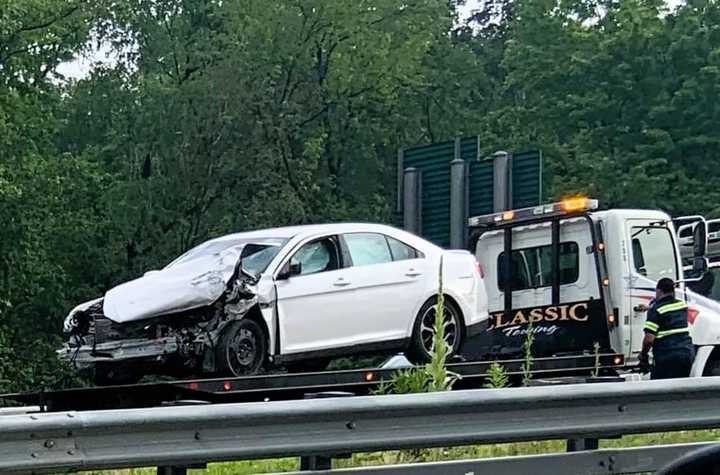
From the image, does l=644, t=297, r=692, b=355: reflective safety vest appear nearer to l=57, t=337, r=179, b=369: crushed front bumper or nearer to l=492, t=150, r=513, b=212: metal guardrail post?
l=57, t=337, r=179, b=369: crushed front bumper

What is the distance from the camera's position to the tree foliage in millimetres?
27359

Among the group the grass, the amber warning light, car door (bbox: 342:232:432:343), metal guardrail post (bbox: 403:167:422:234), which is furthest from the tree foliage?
the grass

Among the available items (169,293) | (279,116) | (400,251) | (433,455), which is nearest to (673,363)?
(400,251)

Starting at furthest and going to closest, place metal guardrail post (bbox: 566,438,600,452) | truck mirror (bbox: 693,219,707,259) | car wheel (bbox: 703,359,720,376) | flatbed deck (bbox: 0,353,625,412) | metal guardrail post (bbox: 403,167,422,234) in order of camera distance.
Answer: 1. metal guardrail post (bbox: 403,167,422,234)
2. truck mirror (bbox: 693,219,707,259)
3. car wheel (bbox: 703,359,720,376)
4. flatbed deck (bbox: 0,353,625,412)
5. metal guardrail post (bbox: 566,438,600,452)

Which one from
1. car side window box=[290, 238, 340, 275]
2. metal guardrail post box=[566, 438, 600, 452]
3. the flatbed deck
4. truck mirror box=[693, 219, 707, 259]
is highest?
truck mirror box=[693, 219, 707, 259]

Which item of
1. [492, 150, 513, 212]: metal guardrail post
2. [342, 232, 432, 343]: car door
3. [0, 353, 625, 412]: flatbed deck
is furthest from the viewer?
[492, 150, 513, 212]: metal guardrail post

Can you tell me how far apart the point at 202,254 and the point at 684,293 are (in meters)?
5.95

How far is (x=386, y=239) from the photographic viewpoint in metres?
11.5

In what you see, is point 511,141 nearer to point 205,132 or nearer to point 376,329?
point 205,132

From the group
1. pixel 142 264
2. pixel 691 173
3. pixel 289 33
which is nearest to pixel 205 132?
pixel 142 264

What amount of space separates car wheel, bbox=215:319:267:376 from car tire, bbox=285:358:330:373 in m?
0.42

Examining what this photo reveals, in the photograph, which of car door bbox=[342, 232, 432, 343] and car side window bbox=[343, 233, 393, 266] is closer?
car door bbox=[342, 232, 432, 343]

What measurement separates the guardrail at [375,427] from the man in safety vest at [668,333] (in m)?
5.82

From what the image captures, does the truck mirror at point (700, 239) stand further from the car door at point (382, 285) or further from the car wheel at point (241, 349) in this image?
the car wheel at point (241, 349)
